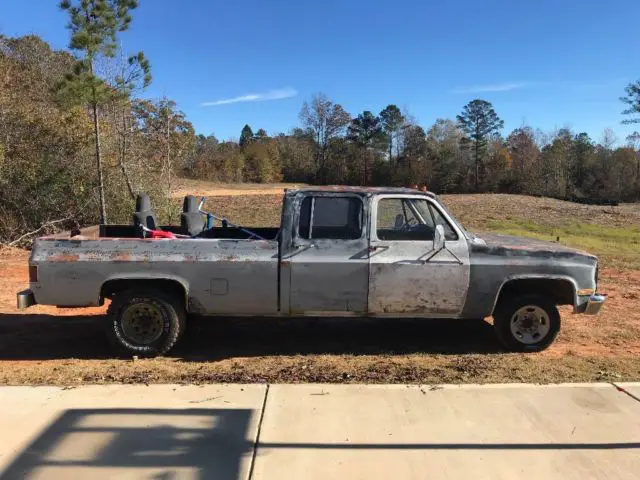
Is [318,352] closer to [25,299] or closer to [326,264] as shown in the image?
[326,264]

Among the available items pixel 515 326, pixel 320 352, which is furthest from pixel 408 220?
pixel 320 352

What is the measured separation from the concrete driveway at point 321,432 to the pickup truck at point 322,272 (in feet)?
3.46

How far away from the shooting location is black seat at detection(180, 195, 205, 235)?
270 inches

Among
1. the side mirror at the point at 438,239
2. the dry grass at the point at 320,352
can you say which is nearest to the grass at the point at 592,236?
the dry grass at the point at 320,352

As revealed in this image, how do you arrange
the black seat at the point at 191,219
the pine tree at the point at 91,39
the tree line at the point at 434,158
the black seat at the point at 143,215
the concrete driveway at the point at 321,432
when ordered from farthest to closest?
the tree line at the point at 434,158
the pine tree at the point at 91,39
the black seat at the point at 191,219
the black seat at the point at 143,215
the concrete driveway at the point at 321,432

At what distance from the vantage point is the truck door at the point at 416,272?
555 centimetres

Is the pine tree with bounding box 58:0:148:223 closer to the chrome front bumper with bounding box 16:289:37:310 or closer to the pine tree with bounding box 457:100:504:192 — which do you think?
the chrome front bumper with bounding box 16:289:37:310

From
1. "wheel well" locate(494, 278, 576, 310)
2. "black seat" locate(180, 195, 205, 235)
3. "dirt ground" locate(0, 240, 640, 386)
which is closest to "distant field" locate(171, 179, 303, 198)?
"black seat" locate(180, 195, 205, 235)

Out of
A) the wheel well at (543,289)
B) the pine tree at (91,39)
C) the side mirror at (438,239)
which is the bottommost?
the wheel well at (543,289)

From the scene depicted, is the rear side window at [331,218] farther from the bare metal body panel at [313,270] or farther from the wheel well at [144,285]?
the wheel well at [144,285]

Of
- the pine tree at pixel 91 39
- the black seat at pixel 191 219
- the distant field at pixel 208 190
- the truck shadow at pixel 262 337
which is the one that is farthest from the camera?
the distant field at pixel 208 190

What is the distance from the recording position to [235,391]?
465cm

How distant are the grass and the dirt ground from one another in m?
5.94

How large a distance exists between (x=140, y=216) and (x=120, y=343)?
1498 mm
